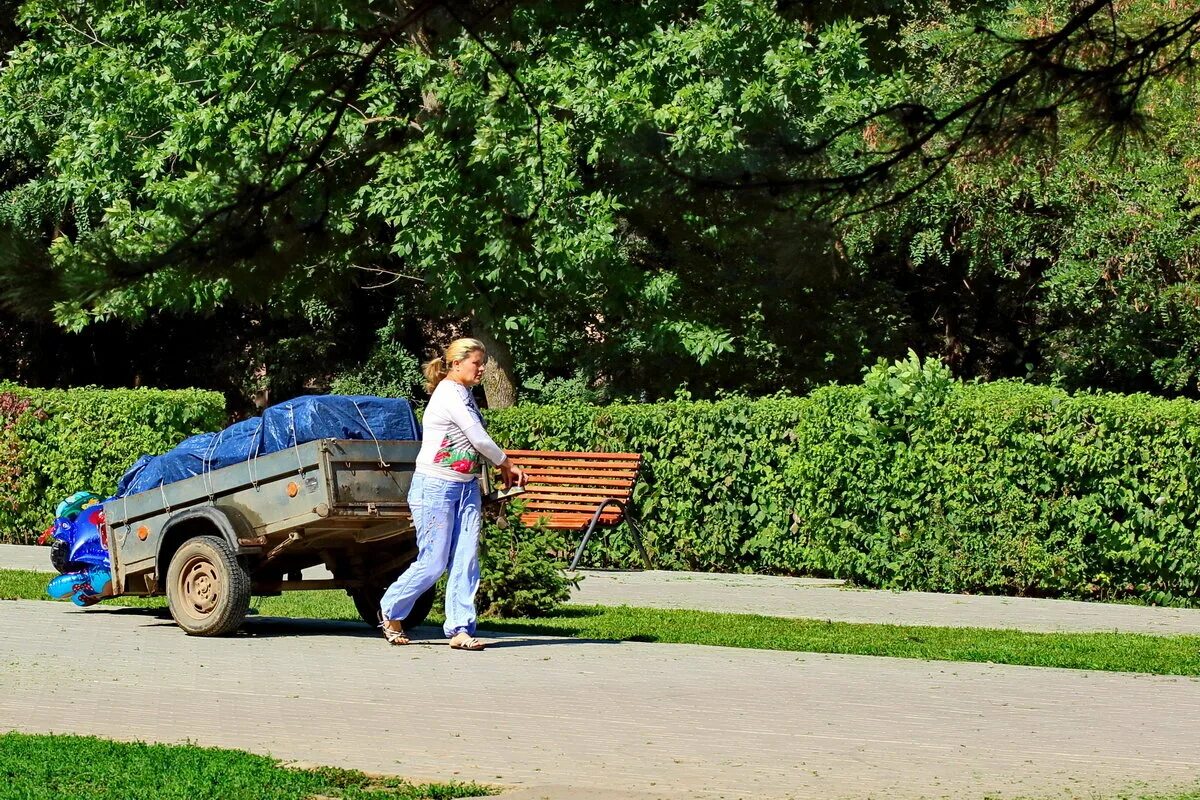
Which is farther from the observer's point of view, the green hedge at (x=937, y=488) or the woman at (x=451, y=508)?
the green hedge at (x=937, y=488)

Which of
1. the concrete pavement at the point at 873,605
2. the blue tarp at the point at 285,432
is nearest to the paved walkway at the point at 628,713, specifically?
the blue tarp at the point at 285,432

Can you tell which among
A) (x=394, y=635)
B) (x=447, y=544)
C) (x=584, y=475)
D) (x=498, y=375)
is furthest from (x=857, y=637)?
(x=498, y=375)

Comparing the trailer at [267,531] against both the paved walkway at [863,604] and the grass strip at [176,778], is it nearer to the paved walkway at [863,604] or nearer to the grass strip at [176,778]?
the paved walkway at [863,604]

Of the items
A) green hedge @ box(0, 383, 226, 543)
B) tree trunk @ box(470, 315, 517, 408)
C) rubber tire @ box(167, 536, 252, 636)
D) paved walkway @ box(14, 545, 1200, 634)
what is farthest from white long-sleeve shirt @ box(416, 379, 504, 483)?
tree trunk @ box(470, 315, 517, 408)

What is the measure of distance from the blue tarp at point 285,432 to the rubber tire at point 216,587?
0.62 meters

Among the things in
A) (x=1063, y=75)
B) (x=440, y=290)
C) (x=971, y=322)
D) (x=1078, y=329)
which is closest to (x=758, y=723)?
(x=1063, y=75)

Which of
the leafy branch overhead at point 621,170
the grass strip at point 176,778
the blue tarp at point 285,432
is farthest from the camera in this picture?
the blue tarp at point 285,432

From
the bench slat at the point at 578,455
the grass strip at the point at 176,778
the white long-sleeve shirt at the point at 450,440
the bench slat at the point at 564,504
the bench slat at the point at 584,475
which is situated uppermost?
the white long-sleeve shirt at the point at 450,440

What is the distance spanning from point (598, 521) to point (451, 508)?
264 inches

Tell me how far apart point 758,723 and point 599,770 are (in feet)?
4.67

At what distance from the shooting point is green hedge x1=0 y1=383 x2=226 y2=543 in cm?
1958

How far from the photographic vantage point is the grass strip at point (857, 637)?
10.4m

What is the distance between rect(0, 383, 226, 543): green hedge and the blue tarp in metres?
7.92

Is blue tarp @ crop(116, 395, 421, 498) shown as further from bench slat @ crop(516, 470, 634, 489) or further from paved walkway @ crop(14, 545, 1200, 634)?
bench slat @ crop(516, 470, 634, 489)
